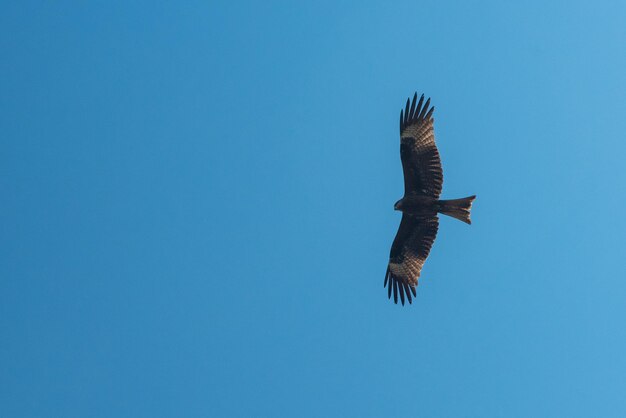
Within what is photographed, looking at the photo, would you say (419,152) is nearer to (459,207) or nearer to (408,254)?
(459,207)

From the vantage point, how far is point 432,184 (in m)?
17.0

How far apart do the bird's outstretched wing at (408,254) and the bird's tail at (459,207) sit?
1.27 meters

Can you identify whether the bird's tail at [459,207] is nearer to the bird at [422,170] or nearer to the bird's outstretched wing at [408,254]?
the bird at [422,170]

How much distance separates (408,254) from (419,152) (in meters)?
2.65

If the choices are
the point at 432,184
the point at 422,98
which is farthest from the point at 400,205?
the point at 422,98

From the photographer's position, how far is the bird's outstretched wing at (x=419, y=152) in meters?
16.9

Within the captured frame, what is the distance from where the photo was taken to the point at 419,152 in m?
16.9

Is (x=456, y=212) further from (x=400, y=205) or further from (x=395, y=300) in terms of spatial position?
(x=395, y=300)

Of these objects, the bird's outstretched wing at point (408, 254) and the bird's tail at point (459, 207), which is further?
the bird's outstretched wing at point (408, 254)

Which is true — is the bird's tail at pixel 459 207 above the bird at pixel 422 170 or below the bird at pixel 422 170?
below

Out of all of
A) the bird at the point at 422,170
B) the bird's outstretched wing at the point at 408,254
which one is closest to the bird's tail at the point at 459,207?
the bird at the point at 422,170

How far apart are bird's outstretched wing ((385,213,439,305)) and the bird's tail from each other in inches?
49.9

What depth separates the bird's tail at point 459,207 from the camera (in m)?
16.3

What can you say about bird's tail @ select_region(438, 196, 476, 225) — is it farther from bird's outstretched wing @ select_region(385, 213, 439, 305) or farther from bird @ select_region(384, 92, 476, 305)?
bird's outstretched wing @ select_region(385, 213, 439, 305)
